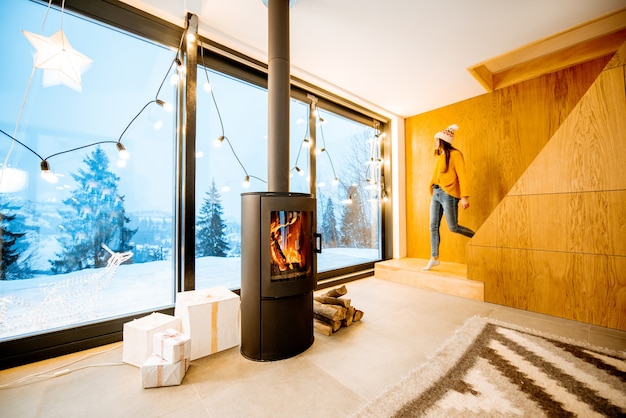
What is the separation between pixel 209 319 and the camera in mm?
1631

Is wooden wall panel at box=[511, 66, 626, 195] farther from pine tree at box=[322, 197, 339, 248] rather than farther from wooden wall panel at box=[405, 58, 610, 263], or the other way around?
pine tree at box=[322, 197, 339, 248]

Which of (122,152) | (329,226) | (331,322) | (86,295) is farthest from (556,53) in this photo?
(86,295)

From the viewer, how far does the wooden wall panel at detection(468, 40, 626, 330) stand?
1944 mm

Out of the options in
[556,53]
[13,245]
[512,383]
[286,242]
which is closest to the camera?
[512,383]

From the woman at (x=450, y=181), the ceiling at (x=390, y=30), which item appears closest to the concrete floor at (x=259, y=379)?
the woman at (x=450, y=181)

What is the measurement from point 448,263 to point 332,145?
7.44 ft

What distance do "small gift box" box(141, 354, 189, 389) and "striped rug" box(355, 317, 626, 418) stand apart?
0.92 meters

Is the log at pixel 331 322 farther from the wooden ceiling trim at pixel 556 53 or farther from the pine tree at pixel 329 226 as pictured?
the wooden ceiling trim at pixel 556 53

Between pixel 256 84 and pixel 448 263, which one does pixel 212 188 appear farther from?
pixel 448 263

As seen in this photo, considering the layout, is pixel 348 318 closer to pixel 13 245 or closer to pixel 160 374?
pixel 160 374

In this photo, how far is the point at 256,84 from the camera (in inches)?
104

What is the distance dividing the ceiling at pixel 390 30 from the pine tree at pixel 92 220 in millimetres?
1278

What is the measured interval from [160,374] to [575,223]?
311 cm

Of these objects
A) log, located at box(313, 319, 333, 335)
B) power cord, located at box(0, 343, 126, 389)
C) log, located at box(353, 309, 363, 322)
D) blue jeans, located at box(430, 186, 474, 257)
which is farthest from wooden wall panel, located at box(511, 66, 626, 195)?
power cord, located at box(0, 343, 126, 389)
